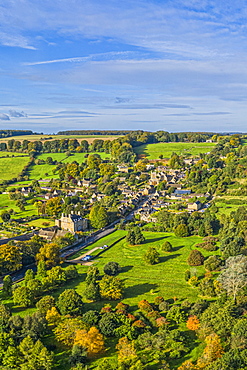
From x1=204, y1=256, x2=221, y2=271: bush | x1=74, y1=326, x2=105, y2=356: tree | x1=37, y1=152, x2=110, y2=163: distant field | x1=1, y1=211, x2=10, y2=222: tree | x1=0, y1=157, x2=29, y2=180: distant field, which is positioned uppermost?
x1=37, y1=152, x2=110, y2=163: distant field

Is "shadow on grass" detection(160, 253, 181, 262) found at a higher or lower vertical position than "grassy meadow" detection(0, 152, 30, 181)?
lower

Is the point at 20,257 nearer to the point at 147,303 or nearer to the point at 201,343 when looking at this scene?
the point at 147,303

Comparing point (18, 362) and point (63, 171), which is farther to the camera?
point (63, 171)

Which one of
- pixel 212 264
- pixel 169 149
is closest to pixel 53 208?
pixel 212 264

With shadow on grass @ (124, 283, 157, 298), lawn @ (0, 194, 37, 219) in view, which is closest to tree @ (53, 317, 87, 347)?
shadow on grass @ (124, 283, 157, 298)

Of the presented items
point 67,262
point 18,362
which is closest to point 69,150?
point 67,262

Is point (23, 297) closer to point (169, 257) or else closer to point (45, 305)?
point (45, 305)

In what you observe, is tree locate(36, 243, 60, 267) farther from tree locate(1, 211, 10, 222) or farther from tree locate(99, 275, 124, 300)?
tree locate(1, 211, 10, 222)
